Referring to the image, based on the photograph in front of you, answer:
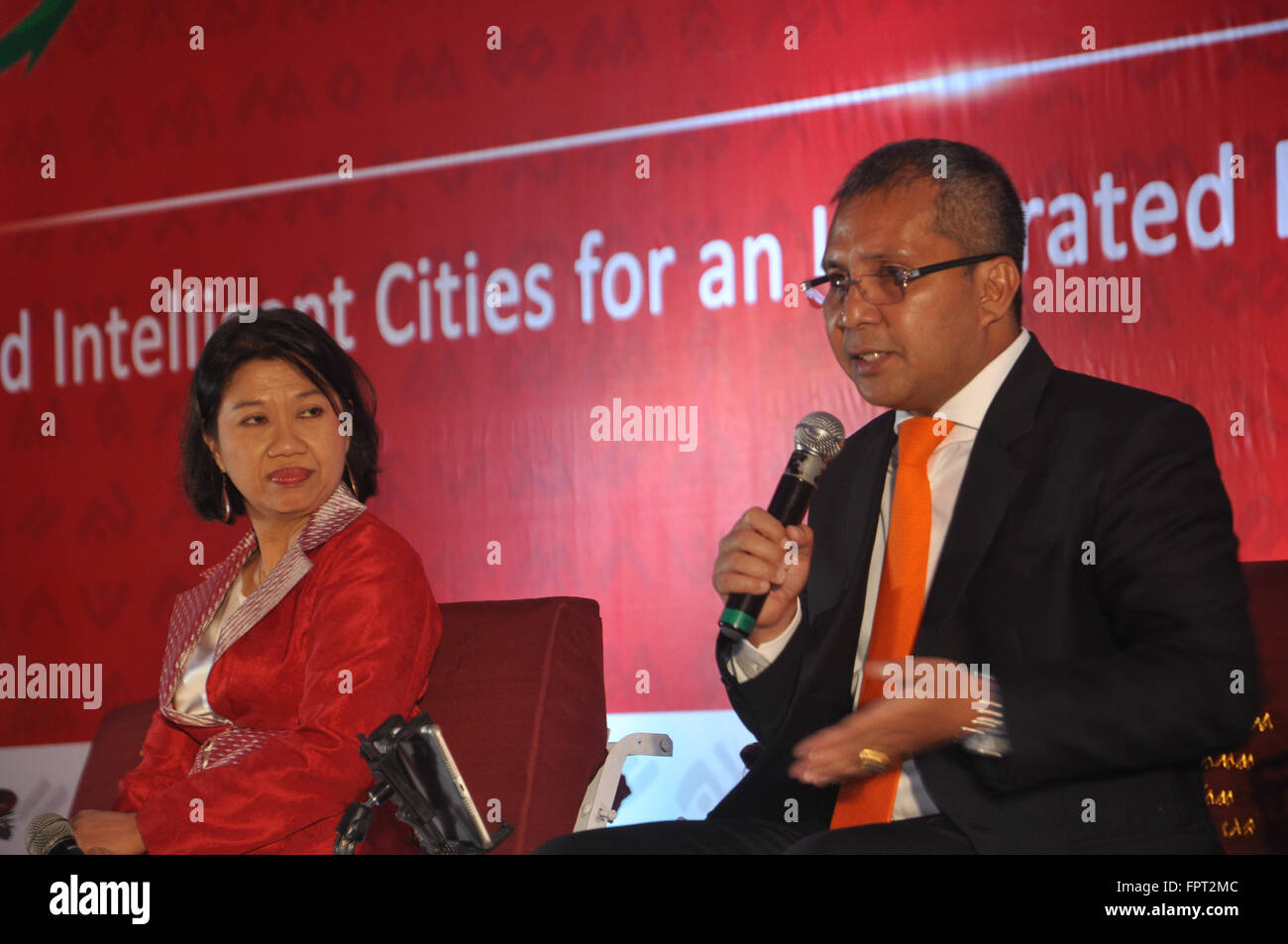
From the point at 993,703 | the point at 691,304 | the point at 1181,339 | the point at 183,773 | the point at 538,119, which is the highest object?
the point at 538,119

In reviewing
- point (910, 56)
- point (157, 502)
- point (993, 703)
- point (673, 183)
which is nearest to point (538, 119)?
point (673, 183)

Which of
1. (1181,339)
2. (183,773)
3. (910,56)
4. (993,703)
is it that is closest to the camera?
(993,703)

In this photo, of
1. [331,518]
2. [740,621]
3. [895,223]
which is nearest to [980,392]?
[895,223]

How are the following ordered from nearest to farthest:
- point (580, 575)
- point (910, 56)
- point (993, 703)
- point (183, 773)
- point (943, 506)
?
1. point (993, 703)
2. point (943, 506)
3. point (183, 773)
4. point (910, 56)
5. point (580, 575)

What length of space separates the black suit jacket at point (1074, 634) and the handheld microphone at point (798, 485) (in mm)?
190

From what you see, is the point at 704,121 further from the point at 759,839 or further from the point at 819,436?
the point at 759,839

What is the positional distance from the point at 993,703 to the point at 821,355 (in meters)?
1.75

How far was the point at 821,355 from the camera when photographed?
3020 mm

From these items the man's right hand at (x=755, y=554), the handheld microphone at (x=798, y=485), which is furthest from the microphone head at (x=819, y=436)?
the man's right hand at (x=755, y=554)

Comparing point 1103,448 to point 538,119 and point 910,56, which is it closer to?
point 910,56

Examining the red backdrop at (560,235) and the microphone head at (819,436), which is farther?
the red backdrop at (560,235)

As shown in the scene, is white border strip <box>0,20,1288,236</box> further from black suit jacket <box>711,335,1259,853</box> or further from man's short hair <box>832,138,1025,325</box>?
black suit jacket <box>711,335,1259,853</box>

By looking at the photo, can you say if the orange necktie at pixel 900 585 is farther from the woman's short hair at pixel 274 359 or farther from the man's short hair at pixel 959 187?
the woman's short hair at pixel 274 359

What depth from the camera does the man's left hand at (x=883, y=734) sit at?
1309 mm
